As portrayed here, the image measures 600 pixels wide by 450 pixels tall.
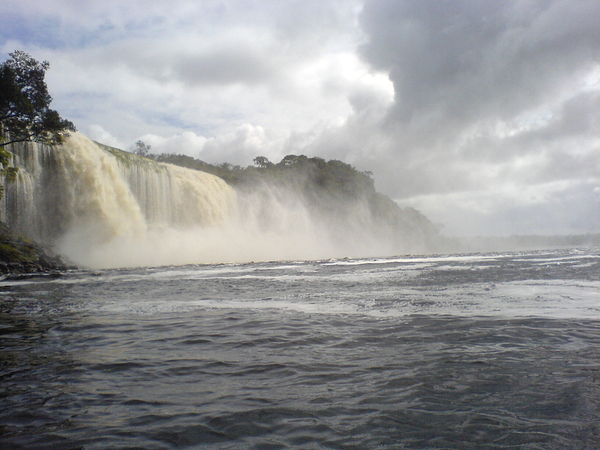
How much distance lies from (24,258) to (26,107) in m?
8.55

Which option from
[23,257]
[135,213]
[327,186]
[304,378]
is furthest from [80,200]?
[327,186]

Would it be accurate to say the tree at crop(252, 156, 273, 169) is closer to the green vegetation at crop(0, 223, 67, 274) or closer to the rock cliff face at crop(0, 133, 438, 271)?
the rock cliff face at crop(0, 133, 438, 271)

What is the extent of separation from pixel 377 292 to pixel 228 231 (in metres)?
32.6

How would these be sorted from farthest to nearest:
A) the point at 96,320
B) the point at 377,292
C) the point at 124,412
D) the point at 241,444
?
1. the point at 377,292
2. the point at 96,320
3. the point at 124,412
4. the point at 241,444

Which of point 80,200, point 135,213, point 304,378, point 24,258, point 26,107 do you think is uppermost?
point 26,107

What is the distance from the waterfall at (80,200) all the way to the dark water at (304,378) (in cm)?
2160

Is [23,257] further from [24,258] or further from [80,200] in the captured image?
[80,200]

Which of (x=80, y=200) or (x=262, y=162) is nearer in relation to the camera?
(x=80, y=200)

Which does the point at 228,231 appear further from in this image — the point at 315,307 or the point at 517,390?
the point at 517,390

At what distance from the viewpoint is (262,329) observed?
268 inches

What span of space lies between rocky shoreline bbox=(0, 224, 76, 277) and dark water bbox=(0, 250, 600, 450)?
14232 millimetres

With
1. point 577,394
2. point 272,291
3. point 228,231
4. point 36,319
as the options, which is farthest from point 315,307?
point 228,231

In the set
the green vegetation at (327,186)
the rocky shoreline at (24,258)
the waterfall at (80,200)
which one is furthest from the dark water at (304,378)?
the green vegetation at (327,186)

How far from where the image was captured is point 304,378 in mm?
4180
